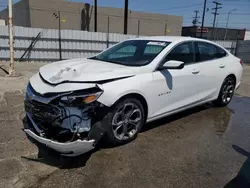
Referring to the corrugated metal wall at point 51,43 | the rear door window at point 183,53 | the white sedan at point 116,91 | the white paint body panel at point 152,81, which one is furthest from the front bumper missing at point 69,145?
the corrugated metal wall at point 51,43

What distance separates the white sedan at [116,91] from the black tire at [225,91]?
0.52 meters

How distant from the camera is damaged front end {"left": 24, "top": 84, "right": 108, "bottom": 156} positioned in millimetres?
2621

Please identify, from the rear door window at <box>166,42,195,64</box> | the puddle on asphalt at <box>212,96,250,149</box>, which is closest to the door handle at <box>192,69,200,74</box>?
the rear door window at <box>166,42,195,64</box>

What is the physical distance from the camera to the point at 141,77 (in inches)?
128

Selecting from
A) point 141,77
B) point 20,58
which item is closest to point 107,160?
point 141,77

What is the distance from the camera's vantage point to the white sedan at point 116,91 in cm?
265

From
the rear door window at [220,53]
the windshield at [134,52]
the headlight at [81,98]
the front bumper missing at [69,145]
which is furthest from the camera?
the rear door window at [220,53]

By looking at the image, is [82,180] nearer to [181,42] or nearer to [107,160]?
[107,160]

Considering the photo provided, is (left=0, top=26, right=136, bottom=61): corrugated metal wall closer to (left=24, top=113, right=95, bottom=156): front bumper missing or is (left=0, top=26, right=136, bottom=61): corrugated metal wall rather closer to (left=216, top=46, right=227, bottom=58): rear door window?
(left=216, top=46, right=227, bottom=58): rear door window

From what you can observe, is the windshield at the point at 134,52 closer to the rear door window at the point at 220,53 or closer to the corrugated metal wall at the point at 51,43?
the rear door window at the point at 220,53

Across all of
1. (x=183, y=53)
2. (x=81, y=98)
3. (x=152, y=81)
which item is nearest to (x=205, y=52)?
(x=183, y=53)

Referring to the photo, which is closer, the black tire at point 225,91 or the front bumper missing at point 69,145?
the front bumper missing at point 69,145

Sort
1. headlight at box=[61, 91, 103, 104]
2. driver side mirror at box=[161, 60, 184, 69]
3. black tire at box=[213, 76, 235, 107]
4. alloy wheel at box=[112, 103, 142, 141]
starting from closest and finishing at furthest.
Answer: headlight at box=[61, 91, 103, 104]
alloy wheel at box=[112, 103, 142, 141]
driver side mirror at box=[161, 60, 184, 69]
black tire at box=[213, 76, 235, 107]

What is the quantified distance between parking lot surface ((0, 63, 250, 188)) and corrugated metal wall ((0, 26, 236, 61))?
8.16 m
